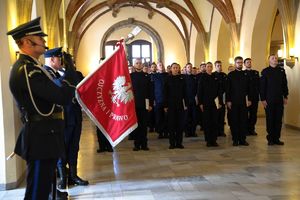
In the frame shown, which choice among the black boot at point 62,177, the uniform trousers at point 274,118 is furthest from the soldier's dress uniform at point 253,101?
the black boot at point 62,177

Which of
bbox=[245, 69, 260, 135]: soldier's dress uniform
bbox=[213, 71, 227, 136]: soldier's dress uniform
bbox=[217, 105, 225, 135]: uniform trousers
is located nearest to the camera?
bbox=[213, 71, 227, 136]: soldier's dress uniform

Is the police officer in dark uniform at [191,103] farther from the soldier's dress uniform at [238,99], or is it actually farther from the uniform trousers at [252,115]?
the soldier's dress uniform at [238,99]

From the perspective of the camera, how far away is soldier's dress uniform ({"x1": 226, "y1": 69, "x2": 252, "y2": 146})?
7473 millimetres

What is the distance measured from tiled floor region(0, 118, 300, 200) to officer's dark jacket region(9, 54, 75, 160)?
174cm

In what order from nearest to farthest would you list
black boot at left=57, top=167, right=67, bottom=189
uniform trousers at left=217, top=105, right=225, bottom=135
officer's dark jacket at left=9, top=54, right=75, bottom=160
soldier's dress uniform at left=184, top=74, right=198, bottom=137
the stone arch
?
officer's dark jacket at left=9, top=54, right=75, bottom=160, black boot at left=57, top=167, right=67, bottom=189, uniform trousers at left=217, top=105, right=225, bottom=135, soldier's dress uniform at left=184, top=74, right=198, bottom=137, the stone arch

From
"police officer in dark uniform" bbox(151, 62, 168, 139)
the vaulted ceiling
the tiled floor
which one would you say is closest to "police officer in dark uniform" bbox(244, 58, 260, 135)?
the tiled floor

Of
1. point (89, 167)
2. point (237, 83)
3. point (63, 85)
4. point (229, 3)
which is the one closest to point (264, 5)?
point (229, 3)

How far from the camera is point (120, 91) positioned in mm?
4480

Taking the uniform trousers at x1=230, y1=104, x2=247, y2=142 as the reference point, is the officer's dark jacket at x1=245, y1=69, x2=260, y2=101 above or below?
above

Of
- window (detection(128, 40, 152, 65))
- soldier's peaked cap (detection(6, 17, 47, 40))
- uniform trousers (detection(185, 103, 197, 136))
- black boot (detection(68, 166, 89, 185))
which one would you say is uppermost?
window (detection(128, 40, 152, 65))

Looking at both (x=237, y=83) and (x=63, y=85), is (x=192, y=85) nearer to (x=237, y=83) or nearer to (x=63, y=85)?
(x=237, y=83)

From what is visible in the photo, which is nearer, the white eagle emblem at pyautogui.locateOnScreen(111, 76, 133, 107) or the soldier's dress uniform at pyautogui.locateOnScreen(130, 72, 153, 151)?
the white eagle emblem at pyautogui.locateOnScreen(111, 76, 133, 107)

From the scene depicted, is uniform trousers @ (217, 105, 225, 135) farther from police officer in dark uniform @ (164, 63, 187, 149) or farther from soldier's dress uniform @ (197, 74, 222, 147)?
police officer in dark uniform @ (164, 63, 187, 149)

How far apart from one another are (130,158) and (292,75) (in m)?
5.29
